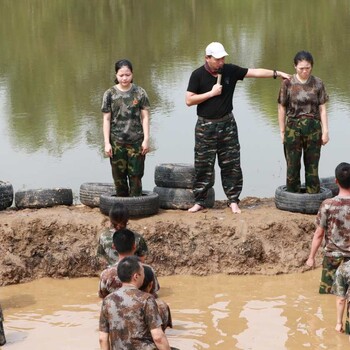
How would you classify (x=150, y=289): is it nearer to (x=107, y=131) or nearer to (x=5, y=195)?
(x=107, y=131)

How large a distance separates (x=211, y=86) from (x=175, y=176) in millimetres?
1459

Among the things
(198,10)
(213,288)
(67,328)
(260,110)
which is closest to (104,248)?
(67,328)

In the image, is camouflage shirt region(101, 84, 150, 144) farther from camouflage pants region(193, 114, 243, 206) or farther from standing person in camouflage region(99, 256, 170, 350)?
standing person in camouflage region(99, 256, 170, 350)

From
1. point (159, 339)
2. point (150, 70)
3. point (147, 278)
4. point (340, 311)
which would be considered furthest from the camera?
point (150, 70)

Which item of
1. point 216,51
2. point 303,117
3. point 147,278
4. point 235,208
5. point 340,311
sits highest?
point 216,51

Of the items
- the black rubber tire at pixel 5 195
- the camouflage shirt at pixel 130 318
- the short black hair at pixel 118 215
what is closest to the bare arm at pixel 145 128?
the black rubber tire at pixel 5 195

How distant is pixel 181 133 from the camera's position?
20.7m

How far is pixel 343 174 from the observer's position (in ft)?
36.3

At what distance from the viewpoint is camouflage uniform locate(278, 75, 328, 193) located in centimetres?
1348

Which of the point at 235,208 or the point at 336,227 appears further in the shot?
the point at 235,208

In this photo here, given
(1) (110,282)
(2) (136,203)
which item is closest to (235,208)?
(2) (136,203)

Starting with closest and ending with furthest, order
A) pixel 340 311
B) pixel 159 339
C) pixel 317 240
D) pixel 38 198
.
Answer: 1. pixel 159 339
2. pixel 340 311
3. pixel 317 240
4. pixel 38 198

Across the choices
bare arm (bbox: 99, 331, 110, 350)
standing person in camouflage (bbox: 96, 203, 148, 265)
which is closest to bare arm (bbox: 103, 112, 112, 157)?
standing person in camouflage (bbox: 96, 203, 148, 265)

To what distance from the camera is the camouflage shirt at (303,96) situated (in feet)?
44.2
